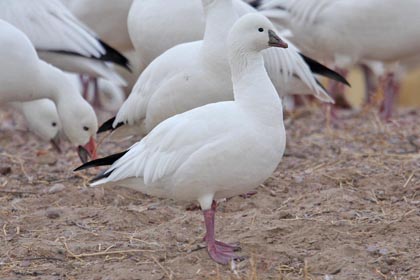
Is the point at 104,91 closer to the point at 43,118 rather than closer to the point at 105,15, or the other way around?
the point at 105,15

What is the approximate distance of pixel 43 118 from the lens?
7.91 metres

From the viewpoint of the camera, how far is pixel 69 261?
4.95 meters

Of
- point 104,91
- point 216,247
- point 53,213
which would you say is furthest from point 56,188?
point 104,91

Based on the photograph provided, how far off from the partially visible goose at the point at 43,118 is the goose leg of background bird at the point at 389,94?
2.80 m

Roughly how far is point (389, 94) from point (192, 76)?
127 inches

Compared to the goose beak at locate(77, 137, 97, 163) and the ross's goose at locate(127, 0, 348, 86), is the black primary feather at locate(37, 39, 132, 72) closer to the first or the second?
the ross's goose at locate(127, 0, 348, 86)

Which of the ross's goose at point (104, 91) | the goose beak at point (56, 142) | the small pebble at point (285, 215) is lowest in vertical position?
the ross's goose at point (104, 91)

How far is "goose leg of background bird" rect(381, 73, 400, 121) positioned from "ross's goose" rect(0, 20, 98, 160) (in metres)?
2.74

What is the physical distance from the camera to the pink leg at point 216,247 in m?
4.84

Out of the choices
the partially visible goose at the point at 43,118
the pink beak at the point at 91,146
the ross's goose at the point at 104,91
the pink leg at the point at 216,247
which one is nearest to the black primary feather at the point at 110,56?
the partially visible goose at the point at 43,118

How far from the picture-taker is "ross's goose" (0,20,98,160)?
6.97 meters

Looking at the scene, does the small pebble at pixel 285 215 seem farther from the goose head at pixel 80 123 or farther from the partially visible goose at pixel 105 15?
the partially visible goose at pixel 105 15

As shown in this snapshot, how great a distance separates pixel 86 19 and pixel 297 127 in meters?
2.16

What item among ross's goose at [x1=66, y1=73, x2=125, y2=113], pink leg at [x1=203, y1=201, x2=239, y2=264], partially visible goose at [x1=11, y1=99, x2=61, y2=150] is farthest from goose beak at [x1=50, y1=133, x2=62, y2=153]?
pink leg at [x1=203, y1=201, x2=239, y2=264]
